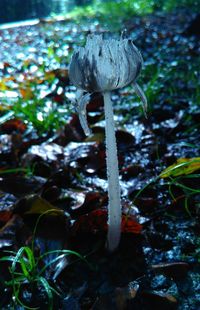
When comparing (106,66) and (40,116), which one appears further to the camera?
(40,116)

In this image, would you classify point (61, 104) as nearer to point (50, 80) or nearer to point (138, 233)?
point (50, 80)

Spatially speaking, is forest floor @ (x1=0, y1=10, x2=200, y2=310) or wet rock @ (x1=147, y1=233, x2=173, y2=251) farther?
wet rock @ (x1=147, y1=233, x2=173, y2=251)

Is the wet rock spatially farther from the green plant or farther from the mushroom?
the mushroom

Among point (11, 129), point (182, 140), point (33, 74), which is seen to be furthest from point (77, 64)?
point (33, 74)

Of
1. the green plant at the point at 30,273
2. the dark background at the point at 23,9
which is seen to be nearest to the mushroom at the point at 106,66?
the green plant at the point at 30,273

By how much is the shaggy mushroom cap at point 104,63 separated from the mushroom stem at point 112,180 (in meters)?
0.07

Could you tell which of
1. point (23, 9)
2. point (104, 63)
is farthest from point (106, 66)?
point (23, 9)

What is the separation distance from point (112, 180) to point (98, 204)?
430mm

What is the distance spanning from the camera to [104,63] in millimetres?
1128

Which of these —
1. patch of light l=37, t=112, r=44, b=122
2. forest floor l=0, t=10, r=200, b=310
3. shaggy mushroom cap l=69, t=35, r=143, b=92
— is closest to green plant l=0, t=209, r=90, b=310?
forest floor l=0, t=10, r=200, b=310

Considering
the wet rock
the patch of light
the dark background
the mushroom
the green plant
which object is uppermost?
the dark background

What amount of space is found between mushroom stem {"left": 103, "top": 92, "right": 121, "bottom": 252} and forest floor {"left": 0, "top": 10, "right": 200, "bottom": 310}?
0.27 ft

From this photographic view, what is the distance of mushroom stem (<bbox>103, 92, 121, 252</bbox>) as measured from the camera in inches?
49.1

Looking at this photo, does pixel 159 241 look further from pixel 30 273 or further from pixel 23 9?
pixel 23 9
